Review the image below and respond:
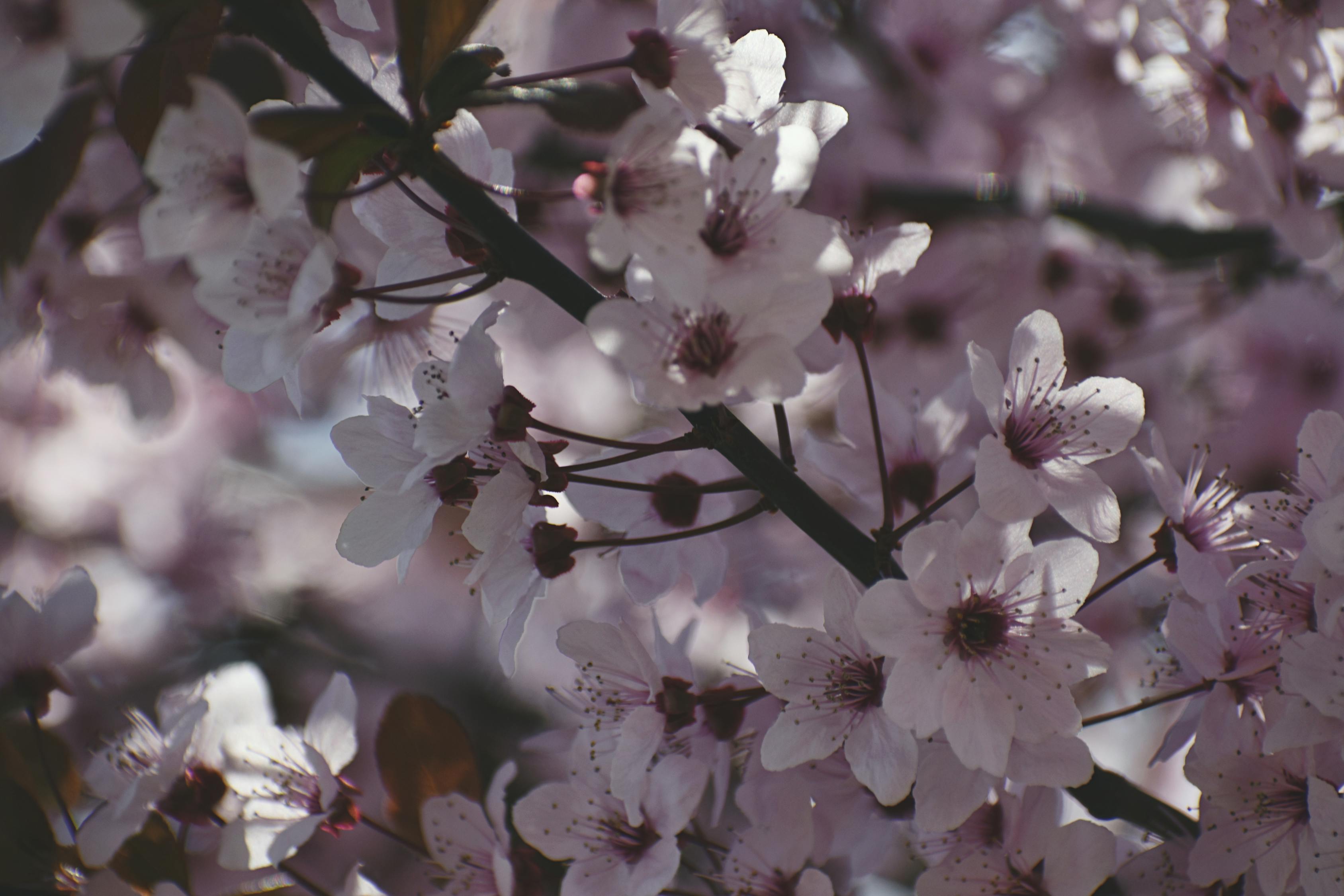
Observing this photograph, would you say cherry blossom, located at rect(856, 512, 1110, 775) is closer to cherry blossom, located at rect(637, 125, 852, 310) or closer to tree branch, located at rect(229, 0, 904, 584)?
tree branch, located at rect(229, 0, 904, 584)

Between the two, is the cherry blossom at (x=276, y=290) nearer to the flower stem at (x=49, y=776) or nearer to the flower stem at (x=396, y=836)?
the flower stem at (x=396, y=836)

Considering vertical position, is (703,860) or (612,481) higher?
(612,481)

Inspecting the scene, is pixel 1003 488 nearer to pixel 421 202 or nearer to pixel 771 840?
pixel 771 840

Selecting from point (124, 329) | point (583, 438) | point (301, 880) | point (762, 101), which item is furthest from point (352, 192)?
point (124, 329)

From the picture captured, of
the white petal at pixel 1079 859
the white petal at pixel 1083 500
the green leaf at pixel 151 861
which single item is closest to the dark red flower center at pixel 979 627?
the white petal at pixel 1083 500

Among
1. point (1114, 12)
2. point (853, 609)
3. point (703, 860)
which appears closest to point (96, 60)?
point (853, 609)

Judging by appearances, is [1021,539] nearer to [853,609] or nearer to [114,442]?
[853,609]
